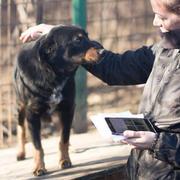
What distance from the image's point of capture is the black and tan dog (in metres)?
4.25

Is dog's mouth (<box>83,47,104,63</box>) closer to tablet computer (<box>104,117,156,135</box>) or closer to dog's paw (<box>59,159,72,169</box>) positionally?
dog's paw (<box>59,159,72,169</box>)

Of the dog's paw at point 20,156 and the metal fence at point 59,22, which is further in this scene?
the metal fence at point 59,22

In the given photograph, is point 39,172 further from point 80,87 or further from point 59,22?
point 59,22

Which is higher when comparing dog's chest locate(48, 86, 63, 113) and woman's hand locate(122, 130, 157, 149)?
woman's hand locate(122, 130, 157, 149)

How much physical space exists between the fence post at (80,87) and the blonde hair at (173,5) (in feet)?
12.1

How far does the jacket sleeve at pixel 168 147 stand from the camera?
2.46 metres

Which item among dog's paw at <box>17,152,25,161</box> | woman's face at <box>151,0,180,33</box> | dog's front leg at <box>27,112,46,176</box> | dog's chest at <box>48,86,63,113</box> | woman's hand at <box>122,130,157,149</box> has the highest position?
woman's face at <box>151,0,180,33</box>

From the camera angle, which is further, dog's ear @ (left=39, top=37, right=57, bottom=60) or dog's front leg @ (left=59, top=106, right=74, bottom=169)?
dog's front leg @ (left=59, top=106, right=74, bottom=169)

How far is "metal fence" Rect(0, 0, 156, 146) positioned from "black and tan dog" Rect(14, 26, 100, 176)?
1.60 metres

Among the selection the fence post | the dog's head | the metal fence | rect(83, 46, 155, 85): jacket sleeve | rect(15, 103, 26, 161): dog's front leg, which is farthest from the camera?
the metal fence

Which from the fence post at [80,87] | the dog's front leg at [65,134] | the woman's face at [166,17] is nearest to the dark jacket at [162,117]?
the woman's face at [166,17]

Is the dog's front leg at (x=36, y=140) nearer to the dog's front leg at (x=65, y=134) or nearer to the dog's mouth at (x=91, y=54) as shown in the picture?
the dog's front leg at (x=65, y=134)

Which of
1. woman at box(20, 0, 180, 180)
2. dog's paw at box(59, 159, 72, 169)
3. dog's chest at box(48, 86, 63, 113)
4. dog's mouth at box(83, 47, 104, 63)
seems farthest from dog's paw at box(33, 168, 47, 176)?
woman at box(20, 0, 180, 180)

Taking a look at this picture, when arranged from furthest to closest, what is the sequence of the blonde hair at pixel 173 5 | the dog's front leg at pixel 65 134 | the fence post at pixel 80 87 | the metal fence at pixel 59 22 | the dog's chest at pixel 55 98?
the metal fence at pixel 59 22, the fence post at pixel 80 87, the dog's front leg at pixel 65 134, the dog's chest at pixel 55 98, the blonde hair at pixel 173 5
